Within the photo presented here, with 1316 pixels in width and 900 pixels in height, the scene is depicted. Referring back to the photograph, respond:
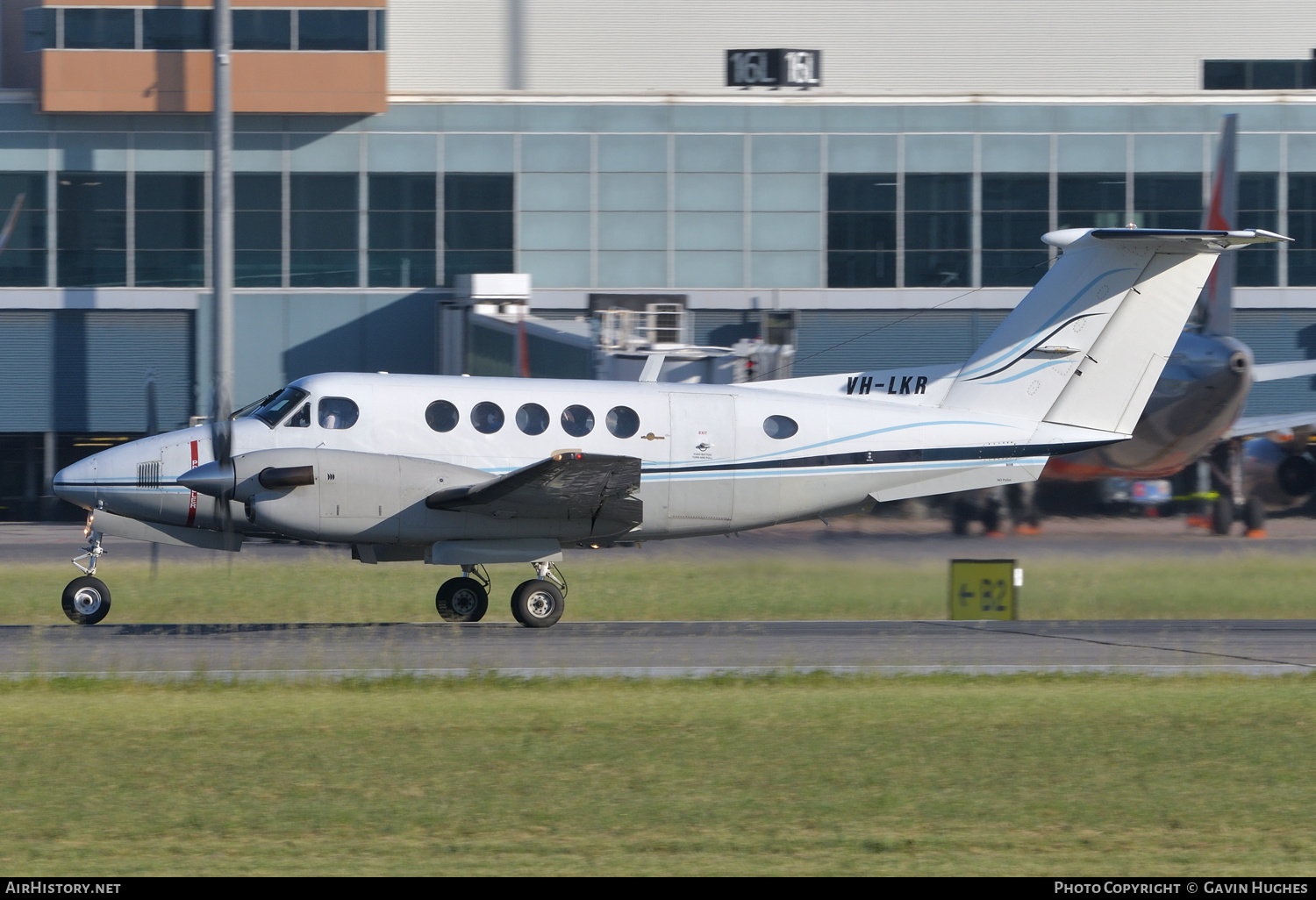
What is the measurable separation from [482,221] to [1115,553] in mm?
23862

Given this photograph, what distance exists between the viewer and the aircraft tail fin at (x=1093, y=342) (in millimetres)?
18531

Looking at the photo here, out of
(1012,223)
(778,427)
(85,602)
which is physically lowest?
(85,602)

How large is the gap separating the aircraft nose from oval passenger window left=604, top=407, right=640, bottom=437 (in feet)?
20.8

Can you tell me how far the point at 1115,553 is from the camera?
21.8 metres

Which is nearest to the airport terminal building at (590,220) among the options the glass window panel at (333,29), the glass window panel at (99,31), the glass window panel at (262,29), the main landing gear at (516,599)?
the glass window panel at (333,29)

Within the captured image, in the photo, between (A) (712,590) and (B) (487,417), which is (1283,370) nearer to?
(A) (712,590)

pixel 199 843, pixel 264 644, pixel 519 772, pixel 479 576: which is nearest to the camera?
pixel 199 843

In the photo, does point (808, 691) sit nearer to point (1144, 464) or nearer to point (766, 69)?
point (1144, 464)

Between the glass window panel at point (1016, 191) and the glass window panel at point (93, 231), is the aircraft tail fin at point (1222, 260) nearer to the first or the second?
the glass window panel at point (1016, 191)

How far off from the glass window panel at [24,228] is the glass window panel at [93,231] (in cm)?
54

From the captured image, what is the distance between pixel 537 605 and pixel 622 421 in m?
2.62

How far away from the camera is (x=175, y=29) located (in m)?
38.6

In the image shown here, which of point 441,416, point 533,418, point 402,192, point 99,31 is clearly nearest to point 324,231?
point 402,192

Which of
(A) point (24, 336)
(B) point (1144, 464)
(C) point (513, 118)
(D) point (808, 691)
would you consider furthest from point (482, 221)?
(D) point (808, 691)
